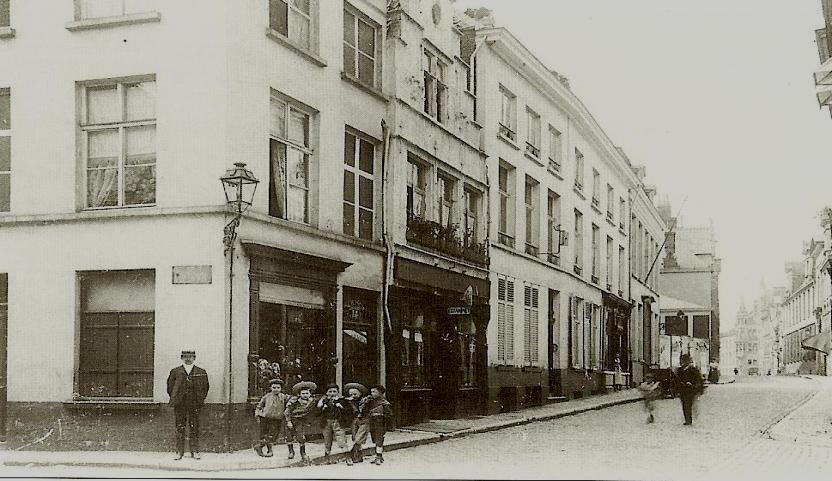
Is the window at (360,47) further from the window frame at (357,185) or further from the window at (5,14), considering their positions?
the window at (5,14)

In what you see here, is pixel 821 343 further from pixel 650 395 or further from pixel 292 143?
pixel 292 143

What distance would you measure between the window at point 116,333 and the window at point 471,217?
958 centimetres

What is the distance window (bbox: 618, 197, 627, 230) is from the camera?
114 feet

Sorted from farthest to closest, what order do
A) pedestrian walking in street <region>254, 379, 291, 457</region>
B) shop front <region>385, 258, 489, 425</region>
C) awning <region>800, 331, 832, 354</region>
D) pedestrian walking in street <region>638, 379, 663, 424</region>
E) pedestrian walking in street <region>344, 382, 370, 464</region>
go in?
1. awning <region>800, 331, 832, 354</region>
2. pedestrian walking in street <region>638, 379, 663, 424</region>
3. shop front <region>385, 258, 489, 425</region>
4. pedestrian walking in street <region>254, 379, 291, 457</region>
5. pedestrian walking in street <region>344, 382, 370, 464</region>

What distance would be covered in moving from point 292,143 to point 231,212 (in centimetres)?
216

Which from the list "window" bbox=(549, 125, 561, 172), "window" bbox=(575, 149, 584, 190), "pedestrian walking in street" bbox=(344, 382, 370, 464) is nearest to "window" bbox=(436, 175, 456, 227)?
"window" bbox=(549, 125, 561, 172)

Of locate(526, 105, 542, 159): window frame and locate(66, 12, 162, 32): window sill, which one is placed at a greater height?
locate(526, 105, 542, 159): window frame

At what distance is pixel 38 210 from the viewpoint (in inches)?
523

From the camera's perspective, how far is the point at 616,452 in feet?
44.7

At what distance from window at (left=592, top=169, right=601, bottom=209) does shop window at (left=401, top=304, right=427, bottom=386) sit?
13.5m

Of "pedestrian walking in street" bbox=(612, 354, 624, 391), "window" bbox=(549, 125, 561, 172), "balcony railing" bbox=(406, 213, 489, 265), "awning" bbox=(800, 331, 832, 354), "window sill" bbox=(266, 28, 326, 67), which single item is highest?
"window" bbox=(549, 125, 561, 172)

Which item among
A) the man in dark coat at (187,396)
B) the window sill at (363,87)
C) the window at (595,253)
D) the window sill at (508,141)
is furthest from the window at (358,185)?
the window at (595,253)

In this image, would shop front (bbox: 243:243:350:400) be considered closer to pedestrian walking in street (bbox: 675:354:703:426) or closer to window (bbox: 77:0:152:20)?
window (bbox: 77:0:152:20)

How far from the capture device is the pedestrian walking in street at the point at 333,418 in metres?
12.3
